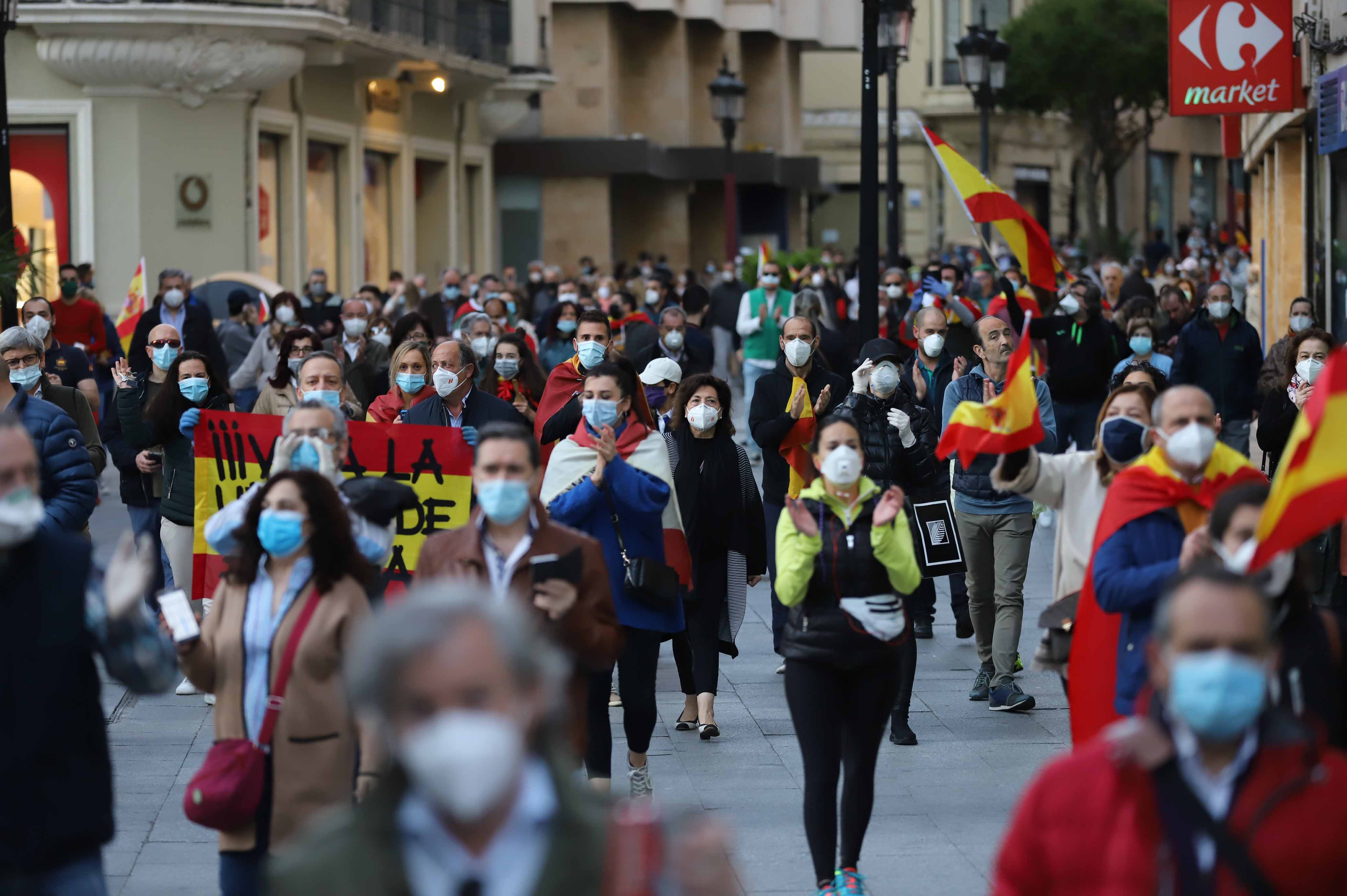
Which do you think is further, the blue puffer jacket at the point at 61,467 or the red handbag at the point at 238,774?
the blue puffer jacket at the point at 61,467

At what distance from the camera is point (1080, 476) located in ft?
20.6

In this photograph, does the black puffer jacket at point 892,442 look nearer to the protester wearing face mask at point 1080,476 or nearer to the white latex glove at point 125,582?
the protester wearing face mask at point 1080,476

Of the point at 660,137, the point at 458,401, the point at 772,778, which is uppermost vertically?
the point at 660,137

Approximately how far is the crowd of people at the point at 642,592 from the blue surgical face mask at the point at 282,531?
0.04ft

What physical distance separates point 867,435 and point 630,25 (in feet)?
132

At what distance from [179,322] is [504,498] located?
12.2m

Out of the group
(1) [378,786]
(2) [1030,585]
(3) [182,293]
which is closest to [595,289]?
(3) [182,293]

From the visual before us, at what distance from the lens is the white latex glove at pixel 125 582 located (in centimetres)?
427

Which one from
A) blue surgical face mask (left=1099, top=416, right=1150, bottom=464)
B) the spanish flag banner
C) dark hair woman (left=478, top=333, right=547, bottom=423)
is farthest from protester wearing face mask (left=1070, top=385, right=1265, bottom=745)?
dark hair woman (left=478, top=333, right=547, bottom=423)

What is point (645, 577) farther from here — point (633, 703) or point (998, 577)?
point (998, 577)

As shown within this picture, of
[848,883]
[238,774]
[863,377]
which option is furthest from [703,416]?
[238,774]

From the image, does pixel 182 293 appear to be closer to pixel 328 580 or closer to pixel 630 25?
pixel 328 580

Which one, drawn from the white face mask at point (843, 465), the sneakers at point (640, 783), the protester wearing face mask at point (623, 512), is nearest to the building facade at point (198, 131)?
the protester wearing face mask at point (623, 512)

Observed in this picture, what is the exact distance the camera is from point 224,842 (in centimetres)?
490
